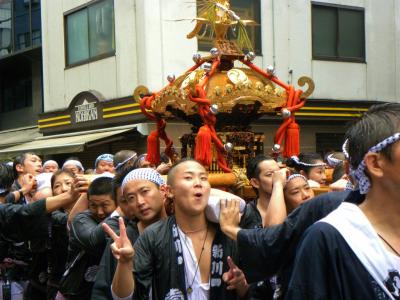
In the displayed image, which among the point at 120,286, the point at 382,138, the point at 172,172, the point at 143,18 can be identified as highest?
the point at 143,18

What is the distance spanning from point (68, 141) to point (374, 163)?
1155cm

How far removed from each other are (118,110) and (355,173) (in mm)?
10835

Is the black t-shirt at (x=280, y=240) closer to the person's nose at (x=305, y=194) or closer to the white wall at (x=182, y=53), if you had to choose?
the person's nose at (x=305, y=194)

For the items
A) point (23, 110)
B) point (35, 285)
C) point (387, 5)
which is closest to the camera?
point (35, 285)

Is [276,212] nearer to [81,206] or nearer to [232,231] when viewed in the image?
[232,231]

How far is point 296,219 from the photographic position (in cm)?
223

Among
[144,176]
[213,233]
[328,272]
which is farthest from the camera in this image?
[144,176]

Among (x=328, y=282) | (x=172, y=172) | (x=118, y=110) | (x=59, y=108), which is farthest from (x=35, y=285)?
(x=59, y=108)

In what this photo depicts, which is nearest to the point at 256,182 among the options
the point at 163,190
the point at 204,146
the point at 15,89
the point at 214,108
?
the point at 204,146

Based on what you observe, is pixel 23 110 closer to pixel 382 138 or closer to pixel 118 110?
pixel 118 110

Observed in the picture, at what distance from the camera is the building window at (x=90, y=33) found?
12930 mm

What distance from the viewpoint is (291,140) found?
5625 mm

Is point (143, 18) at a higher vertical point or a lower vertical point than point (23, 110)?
higher

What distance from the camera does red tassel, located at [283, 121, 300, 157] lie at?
560 cm
